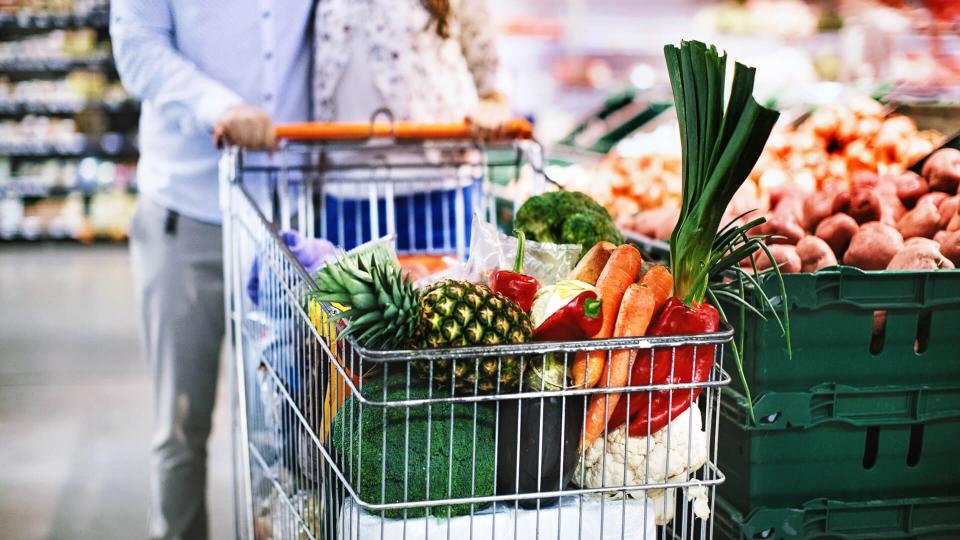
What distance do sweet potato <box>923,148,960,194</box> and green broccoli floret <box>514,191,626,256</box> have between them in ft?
2.58

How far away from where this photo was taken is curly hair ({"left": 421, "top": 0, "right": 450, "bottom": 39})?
234 cm

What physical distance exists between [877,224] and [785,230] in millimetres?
177

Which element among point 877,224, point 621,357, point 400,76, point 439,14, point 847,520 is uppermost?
point 439,14

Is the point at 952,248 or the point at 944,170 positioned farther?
the point at 944,170

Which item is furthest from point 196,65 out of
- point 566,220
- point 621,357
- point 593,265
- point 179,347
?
point 621,357

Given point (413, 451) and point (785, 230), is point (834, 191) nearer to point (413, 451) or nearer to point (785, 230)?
point (785, 230)

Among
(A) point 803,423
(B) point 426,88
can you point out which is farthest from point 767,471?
(B) point 426,88

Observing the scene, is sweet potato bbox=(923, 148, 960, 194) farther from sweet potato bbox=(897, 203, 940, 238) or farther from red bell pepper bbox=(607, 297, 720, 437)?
red bell pepper bbox=(607, 297, 720, 437)

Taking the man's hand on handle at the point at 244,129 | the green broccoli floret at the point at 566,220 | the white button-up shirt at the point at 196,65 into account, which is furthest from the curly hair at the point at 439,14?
the green broccoli floret at the point at 566,220

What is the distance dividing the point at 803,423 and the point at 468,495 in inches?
24.1

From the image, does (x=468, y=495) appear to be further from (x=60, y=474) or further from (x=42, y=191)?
(x=42, y=191)

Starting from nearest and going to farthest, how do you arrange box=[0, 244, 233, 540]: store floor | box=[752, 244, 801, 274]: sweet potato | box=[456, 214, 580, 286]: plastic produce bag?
box=[456, 214, 580, 286]: plastic produce bag
box=[752, 244, 801, 274]: sweet potato
box=[0, 244, 233, 540]: store floor

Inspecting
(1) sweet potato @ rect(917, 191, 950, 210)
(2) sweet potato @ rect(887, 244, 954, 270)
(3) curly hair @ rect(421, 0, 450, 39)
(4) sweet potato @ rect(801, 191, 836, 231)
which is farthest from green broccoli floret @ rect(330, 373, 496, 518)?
(3) curly hair @ rect(421, 0, 450, 39)

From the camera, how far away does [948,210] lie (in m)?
1.90
